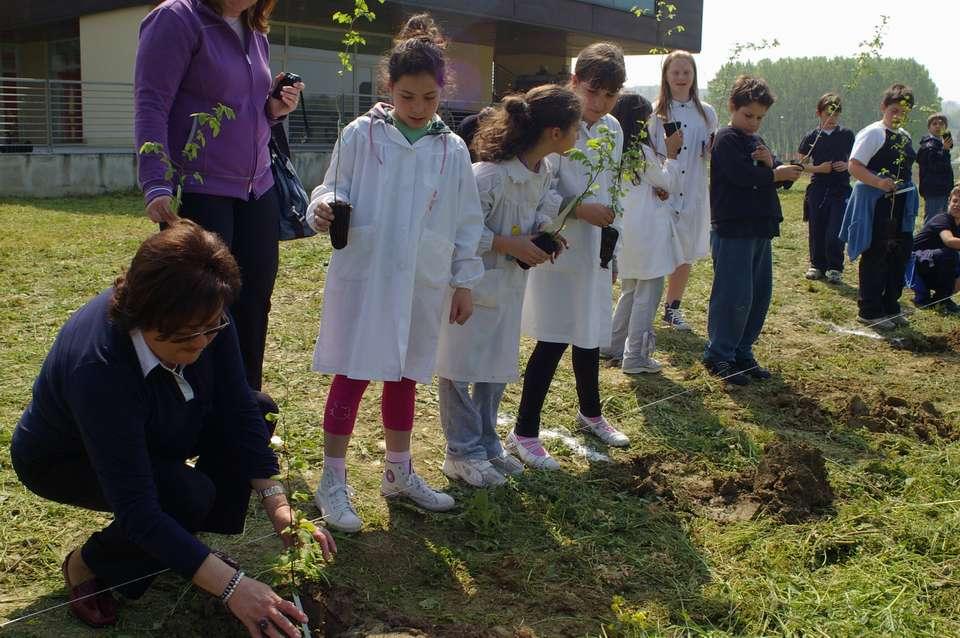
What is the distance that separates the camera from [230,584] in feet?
7.45

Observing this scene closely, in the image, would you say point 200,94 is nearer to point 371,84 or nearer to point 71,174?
point 71,174

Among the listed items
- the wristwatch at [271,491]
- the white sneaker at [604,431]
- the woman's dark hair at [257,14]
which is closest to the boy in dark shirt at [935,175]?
the white sneaker at [604,431]

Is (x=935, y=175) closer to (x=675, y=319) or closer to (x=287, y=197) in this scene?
(x=675, y=319)

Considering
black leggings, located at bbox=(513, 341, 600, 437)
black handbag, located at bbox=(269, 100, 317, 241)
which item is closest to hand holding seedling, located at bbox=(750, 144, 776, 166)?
black leggings, located at bbox=(513, 341, 600, 437)

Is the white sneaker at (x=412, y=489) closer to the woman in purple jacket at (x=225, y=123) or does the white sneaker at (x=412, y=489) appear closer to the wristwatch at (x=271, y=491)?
the woman in purple jacket at (x=225, y=123)

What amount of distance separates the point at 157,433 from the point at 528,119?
201 cm

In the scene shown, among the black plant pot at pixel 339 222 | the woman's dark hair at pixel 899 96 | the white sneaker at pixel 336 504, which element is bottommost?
the white sneaker at pixel 336 504

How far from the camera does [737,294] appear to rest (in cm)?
569

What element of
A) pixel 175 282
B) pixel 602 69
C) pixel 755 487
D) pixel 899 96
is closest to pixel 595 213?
pixel 602 69

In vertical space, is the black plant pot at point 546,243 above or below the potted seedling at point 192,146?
below

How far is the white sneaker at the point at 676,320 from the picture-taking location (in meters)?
7.04

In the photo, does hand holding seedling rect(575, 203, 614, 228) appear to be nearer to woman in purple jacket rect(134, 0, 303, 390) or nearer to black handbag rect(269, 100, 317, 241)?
black handbag rect(269, 100, 317, 241)

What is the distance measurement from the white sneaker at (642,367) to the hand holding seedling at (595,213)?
1.83 m

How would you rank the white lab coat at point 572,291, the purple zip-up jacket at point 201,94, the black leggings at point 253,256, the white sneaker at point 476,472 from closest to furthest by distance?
the purple zip-up jacket at point 201,94, the black leggings at point 253,256, the white sneaker at point 476,472, the white lab coat at point 572,291
